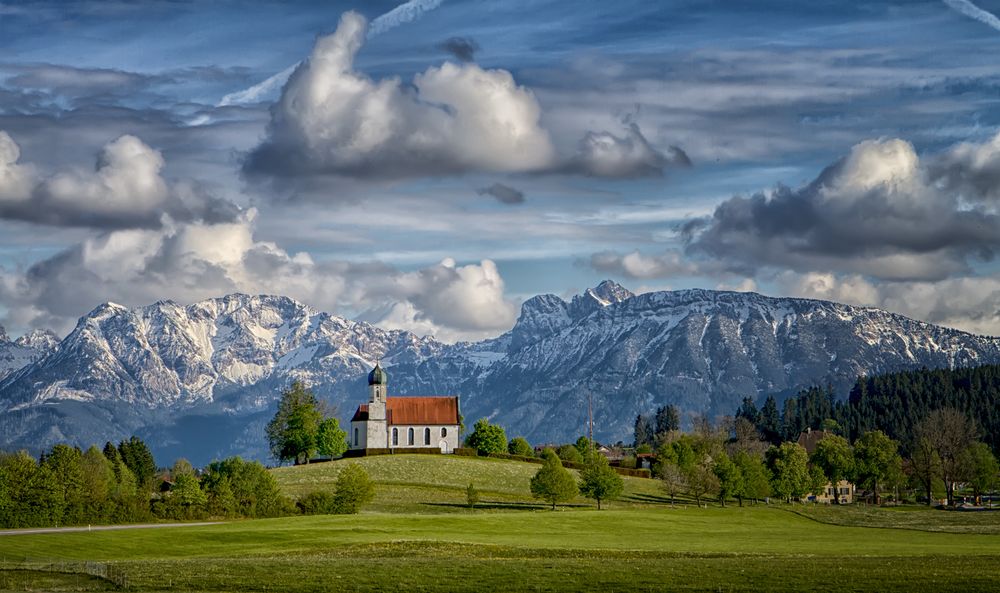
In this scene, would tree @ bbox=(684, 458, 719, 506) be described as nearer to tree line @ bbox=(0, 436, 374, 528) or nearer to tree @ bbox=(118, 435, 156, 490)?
tree line @ bbox=(0, 436, 374, 528)

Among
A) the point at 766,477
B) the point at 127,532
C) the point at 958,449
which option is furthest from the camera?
the point at 958,449

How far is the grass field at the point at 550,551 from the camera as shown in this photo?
216ft

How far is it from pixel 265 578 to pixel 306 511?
62.4 m

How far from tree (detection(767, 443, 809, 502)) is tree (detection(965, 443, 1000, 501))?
2550 cm

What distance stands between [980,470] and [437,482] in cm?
8762

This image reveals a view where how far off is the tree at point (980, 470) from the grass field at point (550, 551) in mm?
47703

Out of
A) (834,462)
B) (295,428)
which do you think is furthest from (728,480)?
(295,428)

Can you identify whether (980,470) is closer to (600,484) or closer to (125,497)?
(600,484)

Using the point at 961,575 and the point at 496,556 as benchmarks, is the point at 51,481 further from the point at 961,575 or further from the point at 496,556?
the point at 961,575

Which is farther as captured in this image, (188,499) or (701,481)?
(701,481)

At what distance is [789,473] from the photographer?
18338cm

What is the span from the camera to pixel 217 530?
102125 millimetres

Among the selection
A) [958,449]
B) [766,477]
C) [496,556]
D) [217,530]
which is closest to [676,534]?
[496,556]

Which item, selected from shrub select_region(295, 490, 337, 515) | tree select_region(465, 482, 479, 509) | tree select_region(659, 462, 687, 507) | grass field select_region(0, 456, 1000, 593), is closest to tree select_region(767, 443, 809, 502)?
tree select_region(659, 462, 687, 507)
